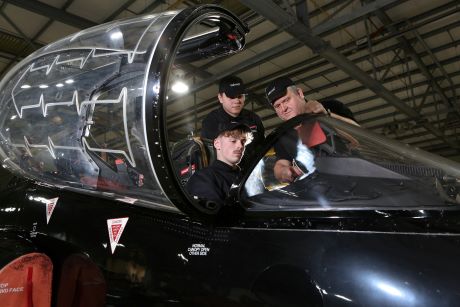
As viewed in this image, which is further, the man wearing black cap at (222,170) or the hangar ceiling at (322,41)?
the hangar ceiling at (322,41)

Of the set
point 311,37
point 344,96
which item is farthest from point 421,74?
point 311,37

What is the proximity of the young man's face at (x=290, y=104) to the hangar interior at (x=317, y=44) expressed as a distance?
3759 millimetres

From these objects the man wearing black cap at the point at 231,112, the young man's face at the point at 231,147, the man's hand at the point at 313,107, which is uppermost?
the man wearing black cap at the point at 231,112

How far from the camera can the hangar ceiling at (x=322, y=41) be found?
7410mm

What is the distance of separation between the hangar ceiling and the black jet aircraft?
14.5 ft

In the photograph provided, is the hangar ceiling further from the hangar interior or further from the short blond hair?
the short blond hair

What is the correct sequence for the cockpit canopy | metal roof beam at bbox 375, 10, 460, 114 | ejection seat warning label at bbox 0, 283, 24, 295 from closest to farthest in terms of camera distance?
the cockpit canopy
ejection seat warning label at bbox 0, 283, 24, 295
metal roof beam at bbox 375, 10, 460, 114

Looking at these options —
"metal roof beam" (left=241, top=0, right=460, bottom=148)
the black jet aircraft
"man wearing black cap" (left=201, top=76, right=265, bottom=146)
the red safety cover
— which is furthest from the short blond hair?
"metal roof beam" (left=241, top=0, right=460, bottom=148)

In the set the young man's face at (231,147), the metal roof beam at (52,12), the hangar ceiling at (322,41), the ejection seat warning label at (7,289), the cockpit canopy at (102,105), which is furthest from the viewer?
the hangar ceiling at (322,41)

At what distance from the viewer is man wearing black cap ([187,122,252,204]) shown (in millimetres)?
2078

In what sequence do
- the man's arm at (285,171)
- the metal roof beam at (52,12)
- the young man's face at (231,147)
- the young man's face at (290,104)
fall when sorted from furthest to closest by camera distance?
the metal roof beam at (52,12) < the young man's face at (290,104) < the young man's face at (231,147) < the man's arm at (285,171)

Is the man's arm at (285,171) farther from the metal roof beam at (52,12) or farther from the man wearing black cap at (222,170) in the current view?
the metal roof beam at (52,12)

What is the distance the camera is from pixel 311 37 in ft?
23.9

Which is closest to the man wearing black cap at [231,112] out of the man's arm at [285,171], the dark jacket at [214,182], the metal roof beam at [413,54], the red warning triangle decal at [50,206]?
the dark jacket at [214,182]
